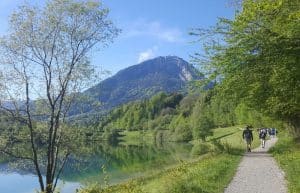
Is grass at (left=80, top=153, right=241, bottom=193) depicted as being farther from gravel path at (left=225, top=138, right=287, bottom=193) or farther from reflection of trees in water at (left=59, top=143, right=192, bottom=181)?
reflection of trees in water at (left=59, top=143, right=192, bottom=181)

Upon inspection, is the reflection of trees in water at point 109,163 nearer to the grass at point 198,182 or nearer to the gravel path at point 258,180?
the grass at point 198,182

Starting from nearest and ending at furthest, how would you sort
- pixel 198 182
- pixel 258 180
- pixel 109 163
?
pixel 198 182 → pixel 258 180 → pixel 109 163

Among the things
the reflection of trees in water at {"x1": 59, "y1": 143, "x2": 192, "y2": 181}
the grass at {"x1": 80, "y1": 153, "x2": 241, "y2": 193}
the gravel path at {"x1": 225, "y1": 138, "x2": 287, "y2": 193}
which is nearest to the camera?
the grass at {"x1": 80, "y1": 153, "x2": 241, "y2": 193}

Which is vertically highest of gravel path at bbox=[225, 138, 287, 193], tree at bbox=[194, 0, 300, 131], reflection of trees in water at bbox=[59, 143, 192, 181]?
tree at bbox=[194, 0, 300, 131]

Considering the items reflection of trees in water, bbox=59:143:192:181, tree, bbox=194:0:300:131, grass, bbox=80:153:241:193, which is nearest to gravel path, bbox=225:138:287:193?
grass, bbox=80:153:241:193

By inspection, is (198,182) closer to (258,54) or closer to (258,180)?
(258,180)

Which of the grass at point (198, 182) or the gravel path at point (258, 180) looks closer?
the grass at point (198, 182)

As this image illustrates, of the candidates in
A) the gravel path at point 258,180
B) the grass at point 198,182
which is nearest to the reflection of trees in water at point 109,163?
the grass at point 198,182

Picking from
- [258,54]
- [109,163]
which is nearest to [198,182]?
[258,54]

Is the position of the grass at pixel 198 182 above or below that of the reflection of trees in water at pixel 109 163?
above

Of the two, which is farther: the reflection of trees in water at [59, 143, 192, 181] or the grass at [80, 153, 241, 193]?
the reflection of trees in water at [59, 143, 192, 181]

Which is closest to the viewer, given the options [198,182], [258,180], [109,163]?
[198,182]

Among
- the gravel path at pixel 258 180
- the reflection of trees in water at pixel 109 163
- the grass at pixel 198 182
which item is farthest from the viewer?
the reflection of trees in water at pixel 109 163

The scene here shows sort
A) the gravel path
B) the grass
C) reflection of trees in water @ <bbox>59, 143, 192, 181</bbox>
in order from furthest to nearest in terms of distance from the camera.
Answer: reflection of trees in water @ <bbox>59, 143, 192, 181</bbox>
the gravel path
the grass
